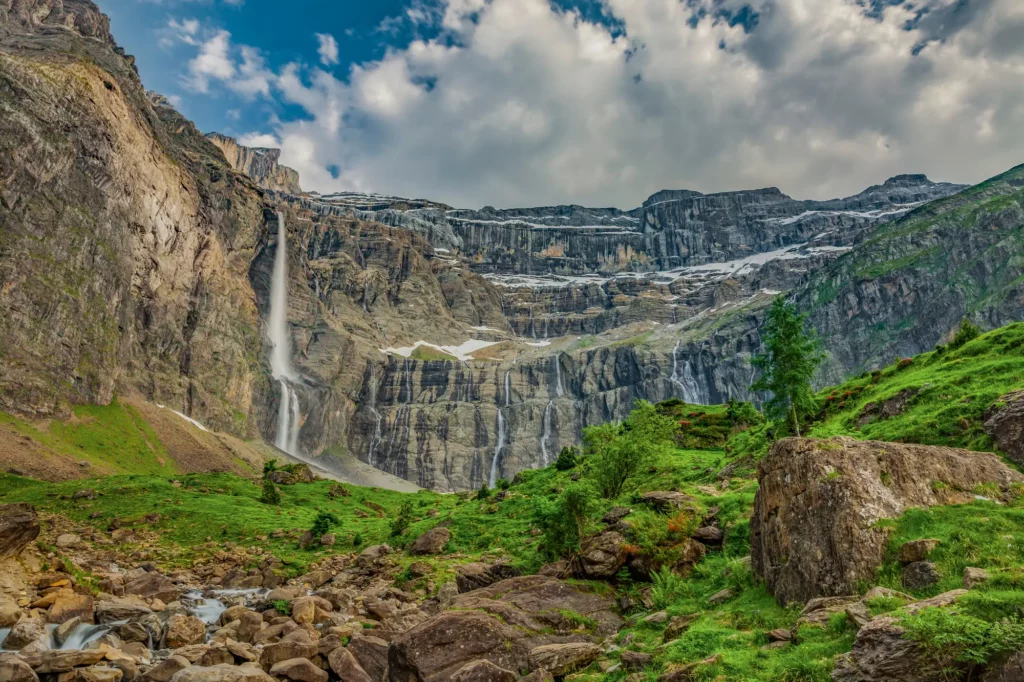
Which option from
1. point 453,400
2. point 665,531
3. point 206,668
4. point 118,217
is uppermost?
point 118,217

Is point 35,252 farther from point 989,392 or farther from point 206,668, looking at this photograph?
point 989,392

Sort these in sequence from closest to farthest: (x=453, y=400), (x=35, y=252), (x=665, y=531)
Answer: (x=665, y=531) < (x=35, y=252) < (x=453, y=400)

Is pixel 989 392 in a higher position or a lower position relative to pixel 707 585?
higher

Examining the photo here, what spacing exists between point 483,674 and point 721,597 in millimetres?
6637

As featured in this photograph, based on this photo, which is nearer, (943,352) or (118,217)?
(943,352)

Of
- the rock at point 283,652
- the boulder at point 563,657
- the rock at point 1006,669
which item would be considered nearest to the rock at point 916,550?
the rock at point 1006,669

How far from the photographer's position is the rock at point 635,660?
38.5ft

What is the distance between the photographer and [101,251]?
96.6 meters

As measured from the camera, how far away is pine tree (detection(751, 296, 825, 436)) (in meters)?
34.1

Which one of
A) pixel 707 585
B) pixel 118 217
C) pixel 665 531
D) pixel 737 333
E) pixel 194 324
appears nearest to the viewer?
pixel 707 585

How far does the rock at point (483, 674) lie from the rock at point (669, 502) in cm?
1010

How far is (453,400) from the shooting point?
17950 centimetres

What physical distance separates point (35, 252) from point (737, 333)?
192 metres

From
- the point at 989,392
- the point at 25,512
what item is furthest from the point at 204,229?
the point at 989,392
